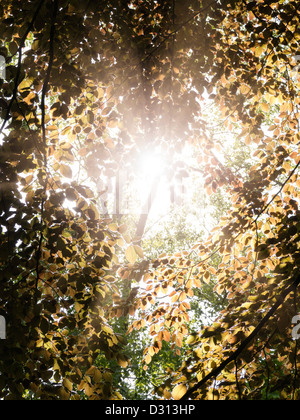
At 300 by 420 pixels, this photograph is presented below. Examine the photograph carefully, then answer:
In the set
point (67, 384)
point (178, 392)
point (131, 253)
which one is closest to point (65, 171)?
point (131, 253)

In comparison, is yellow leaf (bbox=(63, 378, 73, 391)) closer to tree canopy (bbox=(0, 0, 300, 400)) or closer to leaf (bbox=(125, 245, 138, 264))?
tree canopy (bbox=(0, 0, 300, 400))

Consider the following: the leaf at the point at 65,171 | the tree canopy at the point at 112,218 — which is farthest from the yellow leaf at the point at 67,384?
the leaf at the point at 65,171

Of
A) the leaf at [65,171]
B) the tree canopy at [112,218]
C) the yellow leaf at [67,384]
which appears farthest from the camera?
the leaf at [65,171]

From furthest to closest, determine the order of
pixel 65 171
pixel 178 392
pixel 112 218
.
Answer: pixel 112 218
pixel 65 171
pixel 178 392

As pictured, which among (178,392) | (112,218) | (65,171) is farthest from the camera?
(112,218)

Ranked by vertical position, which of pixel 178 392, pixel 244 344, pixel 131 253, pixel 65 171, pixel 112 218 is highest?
pixel 65 171

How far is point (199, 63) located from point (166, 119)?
0.56 metres

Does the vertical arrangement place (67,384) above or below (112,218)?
below

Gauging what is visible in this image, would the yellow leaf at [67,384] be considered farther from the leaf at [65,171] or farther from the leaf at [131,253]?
the leaf at [65,171]

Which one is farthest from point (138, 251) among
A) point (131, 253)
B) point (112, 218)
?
point (112, 218)

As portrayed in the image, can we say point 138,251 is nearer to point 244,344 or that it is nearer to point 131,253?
point 131,253

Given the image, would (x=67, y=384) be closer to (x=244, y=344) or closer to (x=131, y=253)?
(x=131, y=253)

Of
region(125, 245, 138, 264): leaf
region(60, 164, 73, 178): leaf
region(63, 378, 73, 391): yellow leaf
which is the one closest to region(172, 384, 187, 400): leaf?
region(63, 378, 73, 391): yellow leaf

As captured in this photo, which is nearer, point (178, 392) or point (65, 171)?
point (178, 392)
